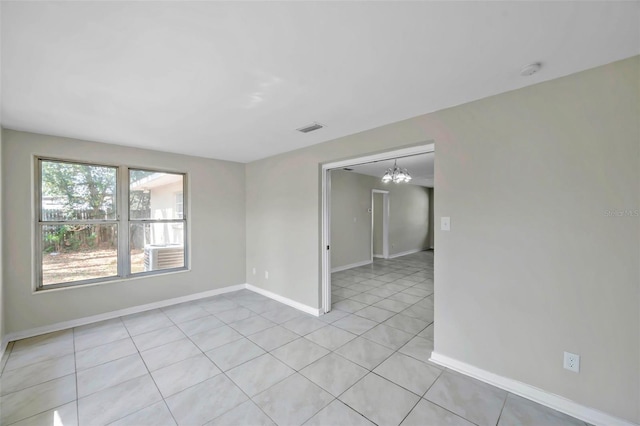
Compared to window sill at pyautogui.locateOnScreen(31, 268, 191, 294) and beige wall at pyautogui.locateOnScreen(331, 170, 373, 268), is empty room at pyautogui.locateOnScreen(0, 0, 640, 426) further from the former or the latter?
beige wall at pyautogui.locateOnScreen(331, 170, 373, 268)

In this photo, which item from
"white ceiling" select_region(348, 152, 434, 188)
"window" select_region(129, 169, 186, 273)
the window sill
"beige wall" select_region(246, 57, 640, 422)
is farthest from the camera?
"white ceiling" select_region(348, 152, 434, 188)

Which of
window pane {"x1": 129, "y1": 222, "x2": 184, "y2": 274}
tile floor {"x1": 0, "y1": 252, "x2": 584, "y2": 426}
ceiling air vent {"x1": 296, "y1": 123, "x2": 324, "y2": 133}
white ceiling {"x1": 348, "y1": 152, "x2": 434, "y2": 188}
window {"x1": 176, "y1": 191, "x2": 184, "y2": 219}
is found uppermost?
white ceiling {"x1": 348, "y1": 152, "x2": 434, "y2": 188}

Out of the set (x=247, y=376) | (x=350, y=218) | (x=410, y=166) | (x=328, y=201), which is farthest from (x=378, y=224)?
(x=247, y=376)

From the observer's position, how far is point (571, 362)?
1820 mm

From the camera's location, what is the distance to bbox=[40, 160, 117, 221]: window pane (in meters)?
3.22

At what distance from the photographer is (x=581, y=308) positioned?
179 cm

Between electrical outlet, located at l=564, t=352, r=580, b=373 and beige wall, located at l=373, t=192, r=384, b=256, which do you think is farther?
beige wall, located at l=373, t=192, r=384, b=256

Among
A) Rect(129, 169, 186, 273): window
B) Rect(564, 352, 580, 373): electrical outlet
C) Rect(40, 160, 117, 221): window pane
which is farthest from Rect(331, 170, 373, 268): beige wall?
Rect(564, 352, 580, 373): electrical outlet

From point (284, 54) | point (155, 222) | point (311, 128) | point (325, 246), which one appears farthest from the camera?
point (155, 222)

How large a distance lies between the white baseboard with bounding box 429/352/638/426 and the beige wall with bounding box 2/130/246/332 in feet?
12.2

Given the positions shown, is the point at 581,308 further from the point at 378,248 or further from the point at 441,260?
the point at 378,248

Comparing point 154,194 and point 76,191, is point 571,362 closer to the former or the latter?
point 154,194

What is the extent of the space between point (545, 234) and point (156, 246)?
483 centimetres

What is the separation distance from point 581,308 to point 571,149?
1131mm
